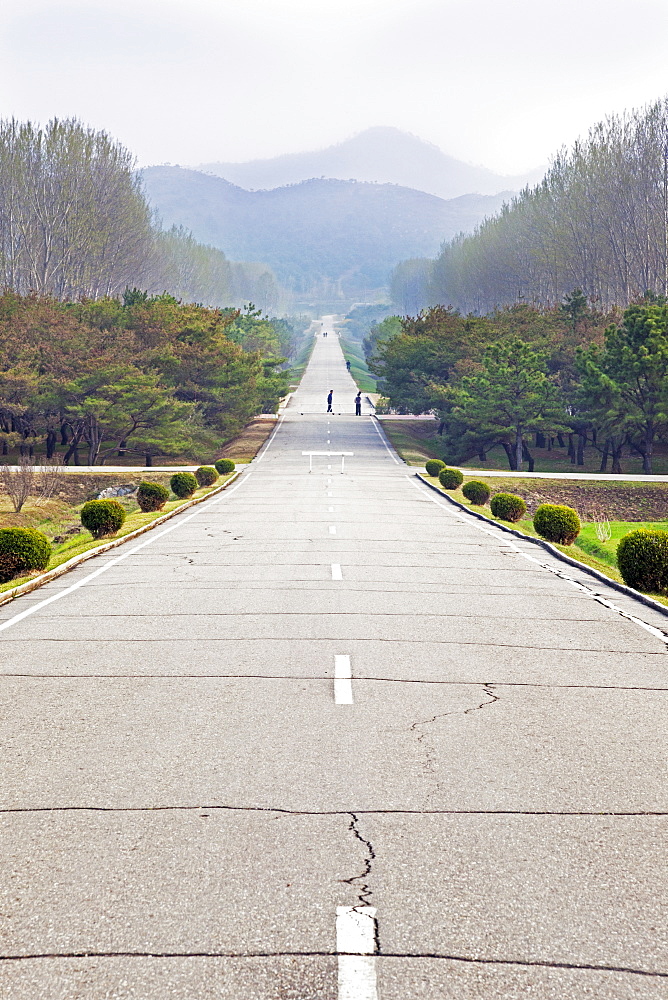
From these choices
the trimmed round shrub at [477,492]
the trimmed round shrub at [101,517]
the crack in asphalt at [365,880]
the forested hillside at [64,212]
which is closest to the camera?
the crack in asphalt at [365,880]

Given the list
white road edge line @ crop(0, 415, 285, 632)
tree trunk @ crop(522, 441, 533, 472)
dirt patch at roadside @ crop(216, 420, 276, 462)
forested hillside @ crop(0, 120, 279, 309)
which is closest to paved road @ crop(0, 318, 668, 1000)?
white road edge line @ crop(0, 415, 285, 632)

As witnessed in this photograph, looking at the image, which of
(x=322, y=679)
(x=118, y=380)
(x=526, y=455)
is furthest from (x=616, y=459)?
(x=322, y=679)

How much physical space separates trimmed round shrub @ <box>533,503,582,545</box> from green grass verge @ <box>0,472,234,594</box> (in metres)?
12.2

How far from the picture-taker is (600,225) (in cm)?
7625

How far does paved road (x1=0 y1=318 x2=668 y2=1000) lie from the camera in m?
4.28

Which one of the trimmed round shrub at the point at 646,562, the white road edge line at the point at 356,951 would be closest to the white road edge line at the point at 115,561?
the white road edge line at the point at 356,951

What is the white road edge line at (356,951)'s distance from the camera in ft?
13.2

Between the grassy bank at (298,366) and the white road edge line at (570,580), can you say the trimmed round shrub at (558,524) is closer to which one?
the white road edge line at (570,580)

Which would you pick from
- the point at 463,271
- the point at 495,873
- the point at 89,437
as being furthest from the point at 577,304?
the point at 495,873

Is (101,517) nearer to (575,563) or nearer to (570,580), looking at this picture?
(575,563)

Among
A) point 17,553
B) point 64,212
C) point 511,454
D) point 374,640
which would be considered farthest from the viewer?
point 64,212

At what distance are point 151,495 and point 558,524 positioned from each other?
1502 centimetres

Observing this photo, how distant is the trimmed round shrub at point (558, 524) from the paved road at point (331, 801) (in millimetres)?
12644

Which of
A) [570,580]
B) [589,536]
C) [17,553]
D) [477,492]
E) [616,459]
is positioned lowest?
[589,536]
